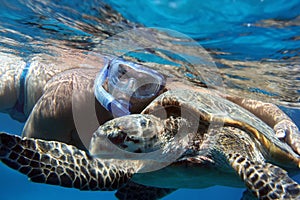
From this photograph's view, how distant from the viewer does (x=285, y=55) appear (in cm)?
558

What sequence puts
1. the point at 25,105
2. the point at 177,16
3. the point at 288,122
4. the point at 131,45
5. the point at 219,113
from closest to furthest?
the point at 219,113
the point at 177,16
the point at 288,122
the point at 25,105
the point at 131,45

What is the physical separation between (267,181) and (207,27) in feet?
9.39

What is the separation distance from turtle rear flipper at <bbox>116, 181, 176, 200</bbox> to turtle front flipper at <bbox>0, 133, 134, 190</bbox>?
176cm

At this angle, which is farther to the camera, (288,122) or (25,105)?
(25,105)

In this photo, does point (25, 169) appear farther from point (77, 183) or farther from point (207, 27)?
point (207, 27)

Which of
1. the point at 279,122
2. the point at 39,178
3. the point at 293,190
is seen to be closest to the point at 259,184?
the point at 293,190

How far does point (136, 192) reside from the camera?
5320mm

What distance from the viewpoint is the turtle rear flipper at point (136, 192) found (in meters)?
5.23

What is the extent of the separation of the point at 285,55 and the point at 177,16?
9.16 feet

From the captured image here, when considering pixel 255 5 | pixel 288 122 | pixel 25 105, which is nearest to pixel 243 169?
pixel 255 5

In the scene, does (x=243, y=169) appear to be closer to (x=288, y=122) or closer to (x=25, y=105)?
(x=288, y=122)

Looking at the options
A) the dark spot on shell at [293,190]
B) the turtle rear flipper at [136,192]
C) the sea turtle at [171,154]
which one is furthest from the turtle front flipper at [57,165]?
the dark spot on shell at [293,190]

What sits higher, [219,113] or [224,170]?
[219,113]

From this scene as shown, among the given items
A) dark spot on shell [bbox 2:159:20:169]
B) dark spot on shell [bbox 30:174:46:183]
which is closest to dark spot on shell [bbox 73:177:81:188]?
dark spot on shell [bbox 30:174:46:183]
